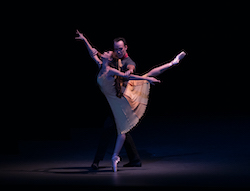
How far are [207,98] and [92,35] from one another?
4722mm

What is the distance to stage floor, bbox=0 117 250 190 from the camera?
5.24 m

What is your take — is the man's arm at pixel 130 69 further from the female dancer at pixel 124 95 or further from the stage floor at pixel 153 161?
the stage floor at pixel 153 161

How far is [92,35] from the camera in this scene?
1116 centimetres

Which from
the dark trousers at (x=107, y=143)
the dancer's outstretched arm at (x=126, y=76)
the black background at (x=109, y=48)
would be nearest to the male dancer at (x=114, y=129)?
the dark trousers at (x=107, y=143)

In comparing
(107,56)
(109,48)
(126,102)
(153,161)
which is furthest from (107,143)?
(109,48)

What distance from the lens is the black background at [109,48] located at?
10.1m

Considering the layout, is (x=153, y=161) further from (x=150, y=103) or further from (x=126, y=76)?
(x=150, y=103)

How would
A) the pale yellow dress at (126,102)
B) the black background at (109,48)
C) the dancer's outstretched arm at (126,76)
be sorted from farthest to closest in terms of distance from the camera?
1. the black background at (109,48)
2. the pale yellow dress at (126,102)
3. the dancer's outstretched arm at (126,76)

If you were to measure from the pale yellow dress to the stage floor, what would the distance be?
53cm

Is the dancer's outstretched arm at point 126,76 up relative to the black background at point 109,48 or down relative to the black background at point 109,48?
down

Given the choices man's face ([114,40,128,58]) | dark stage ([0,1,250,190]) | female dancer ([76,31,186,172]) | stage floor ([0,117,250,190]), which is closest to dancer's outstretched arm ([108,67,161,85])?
female dancer ([76,31,186,172])

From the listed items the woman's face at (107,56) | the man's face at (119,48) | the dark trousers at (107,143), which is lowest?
the dark trousers at (107,143)

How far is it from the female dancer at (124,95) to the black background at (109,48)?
2042mm

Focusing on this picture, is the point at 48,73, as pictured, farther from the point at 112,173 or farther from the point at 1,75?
the point at 112,173
